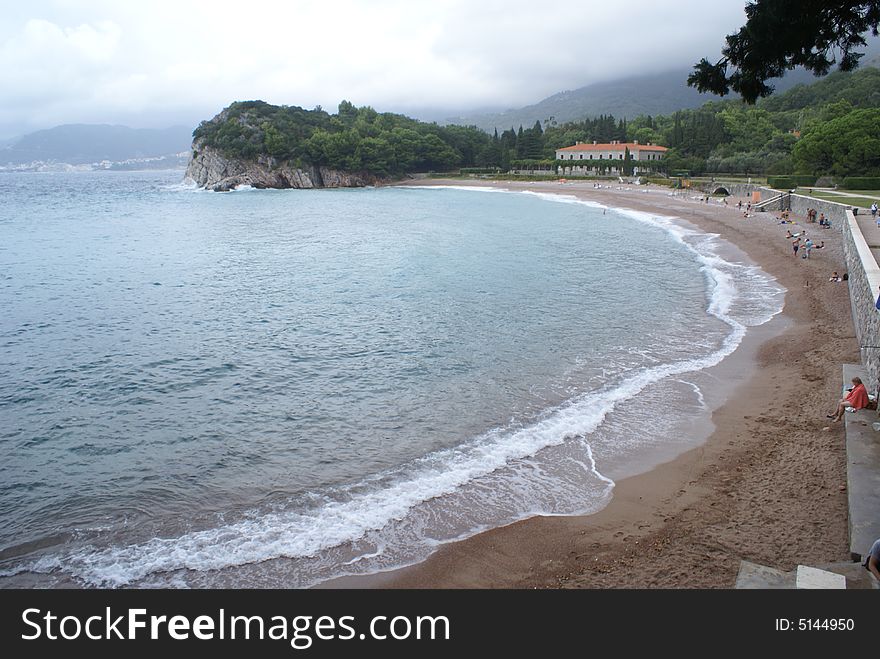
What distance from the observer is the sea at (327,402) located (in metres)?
9.80

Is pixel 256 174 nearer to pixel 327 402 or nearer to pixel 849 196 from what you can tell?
pixel 849 196

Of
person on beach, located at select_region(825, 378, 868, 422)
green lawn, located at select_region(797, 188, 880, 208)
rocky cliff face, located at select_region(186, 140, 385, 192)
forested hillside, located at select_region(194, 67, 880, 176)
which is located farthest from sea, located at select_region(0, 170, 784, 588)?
rocky cliff face, located at select_region(186, 140, 385, 192)

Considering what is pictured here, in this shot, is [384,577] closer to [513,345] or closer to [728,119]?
[513,345]

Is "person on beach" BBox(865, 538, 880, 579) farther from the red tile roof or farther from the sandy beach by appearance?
the red tile roof

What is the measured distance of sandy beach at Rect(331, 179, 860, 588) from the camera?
8.28 meters

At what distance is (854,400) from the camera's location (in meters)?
12.0

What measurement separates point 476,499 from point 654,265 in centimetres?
2637

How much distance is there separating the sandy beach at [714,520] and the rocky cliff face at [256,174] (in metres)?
124

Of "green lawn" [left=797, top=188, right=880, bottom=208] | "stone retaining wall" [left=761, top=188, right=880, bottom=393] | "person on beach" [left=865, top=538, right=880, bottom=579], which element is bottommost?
"person on beach" [left=865, top=538, right=880, bottom=579]

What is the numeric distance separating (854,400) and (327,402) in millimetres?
11524

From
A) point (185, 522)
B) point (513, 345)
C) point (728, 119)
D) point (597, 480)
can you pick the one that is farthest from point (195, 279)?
point (728, 119)

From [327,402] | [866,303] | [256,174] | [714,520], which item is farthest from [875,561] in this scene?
[256,174]

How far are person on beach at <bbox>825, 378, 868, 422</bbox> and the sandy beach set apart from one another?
0.35 m

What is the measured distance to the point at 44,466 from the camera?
12328 mm
